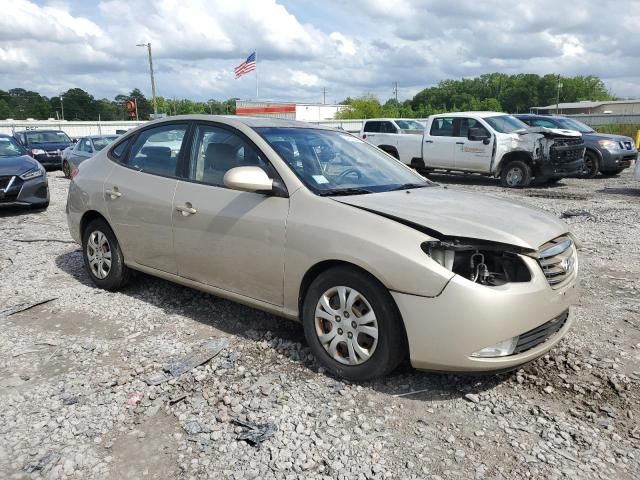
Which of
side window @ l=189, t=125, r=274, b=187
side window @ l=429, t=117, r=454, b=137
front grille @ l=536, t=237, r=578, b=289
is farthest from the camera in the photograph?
side window @ l=429, t=117, r=454, b=137

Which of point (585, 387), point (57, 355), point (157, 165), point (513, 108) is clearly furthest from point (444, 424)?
point (513, 108)

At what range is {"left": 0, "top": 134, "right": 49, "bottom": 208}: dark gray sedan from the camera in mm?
9516

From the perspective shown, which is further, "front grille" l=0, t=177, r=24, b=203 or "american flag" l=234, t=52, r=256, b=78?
"american flag" l=234, t=52, r=256, b=78

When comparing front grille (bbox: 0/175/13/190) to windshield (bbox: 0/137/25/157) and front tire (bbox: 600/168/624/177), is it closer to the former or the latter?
windshield (bbox: 0/137/25/157)

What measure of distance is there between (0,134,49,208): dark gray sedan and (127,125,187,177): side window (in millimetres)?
5760

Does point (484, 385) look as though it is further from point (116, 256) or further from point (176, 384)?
point (116, 256)

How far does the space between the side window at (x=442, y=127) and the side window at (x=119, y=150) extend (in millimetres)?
10878

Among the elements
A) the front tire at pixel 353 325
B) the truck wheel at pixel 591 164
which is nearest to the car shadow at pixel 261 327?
the front tire at pixel 353 325

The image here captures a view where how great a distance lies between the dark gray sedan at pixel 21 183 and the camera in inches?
375

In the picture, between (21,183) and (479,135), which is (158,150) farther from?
(479,135)

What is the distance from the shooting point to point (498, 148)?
528 inches

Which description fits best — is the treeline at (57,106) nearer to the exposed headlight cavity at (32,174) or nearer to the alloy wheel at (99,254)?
the exposed headlight cavity at (32,174)

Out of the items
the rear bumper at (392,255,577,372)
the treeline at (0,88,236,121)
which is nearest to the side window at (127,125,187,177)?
the rear bumper at (392,255,577,372)

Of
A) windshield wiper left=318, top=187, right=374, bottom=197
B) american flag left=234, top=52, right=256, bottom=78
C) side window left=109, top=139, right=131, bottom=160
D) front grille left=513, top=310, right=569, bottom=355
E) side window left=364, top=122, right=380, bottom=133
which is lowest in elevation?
front grille left=513, top=310, right=569, bottom=355
